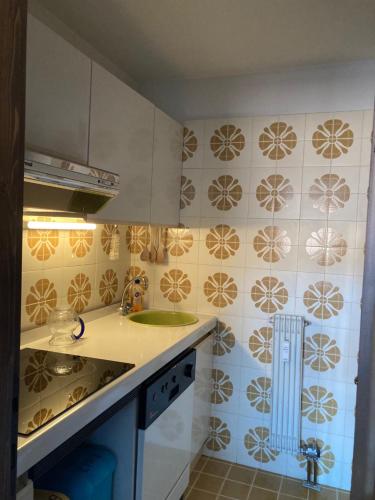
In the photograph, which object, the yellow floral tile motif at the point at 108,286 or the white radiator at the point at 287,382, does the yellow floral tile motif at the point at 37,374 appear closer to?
the yellow floral tile motif at the point at 108,286

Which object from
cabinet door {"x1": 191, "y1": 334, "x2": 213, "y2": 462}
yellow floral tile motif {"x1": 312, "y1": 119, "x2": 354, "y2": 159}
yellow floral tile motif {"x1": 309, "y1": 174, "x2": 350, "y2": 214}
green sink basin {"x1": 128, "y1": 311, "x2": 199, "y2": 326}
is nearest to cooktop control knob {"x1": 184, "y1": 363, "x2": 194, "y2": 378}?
cabinet door {"x1": 191, "y1": 334, "x2": 213, "y2": 462}

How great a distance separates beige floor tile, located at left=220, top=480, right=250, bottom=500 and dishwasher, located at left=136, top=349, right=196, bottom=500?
Result: 262 mm

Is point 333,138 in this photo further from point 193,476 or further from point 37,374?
point 193,476

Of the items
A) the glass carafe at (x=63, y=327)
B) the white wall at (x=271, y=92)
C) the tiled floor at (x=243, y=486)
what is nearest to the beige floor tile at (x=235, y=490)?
the tiled floor at (x=243, y=486)

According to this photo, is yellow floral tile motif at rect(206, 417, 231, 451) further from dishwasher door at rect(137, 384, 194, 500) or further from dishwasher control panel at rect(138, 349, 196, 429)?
dishwasher control panel at rect(138, 349, 196, 429)

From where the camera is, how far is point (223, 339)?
91.8 inches

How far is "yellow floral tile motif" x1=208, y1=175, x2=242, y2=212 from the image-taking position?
2.28 meters

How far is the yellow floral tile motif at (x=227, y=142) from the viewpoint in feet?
7.44

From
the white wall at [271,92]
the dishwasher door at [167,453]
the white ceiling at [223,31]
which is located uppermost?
the white ceiling at [223,31]

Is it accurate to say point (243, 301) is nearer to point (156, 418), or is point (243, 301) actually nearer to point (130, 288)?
point (130, 288)

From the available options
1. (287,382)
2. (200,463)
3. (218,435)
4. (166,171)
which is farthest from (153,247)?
(200,463)

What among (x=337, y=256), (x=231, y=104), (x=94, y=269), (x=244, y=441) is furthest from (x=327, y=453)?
(x=231, y=104)

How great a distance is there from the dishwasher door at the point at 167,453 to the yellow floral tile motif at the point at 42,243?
0.87 meters

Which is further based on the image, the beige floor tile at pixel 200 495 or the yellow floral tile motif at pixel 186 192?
the yellow floral tile motif at pixel 186 192
